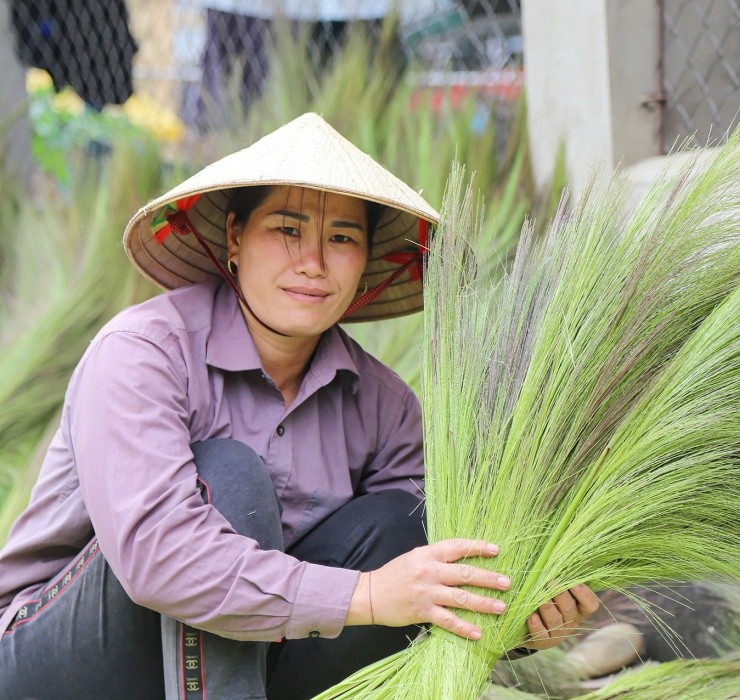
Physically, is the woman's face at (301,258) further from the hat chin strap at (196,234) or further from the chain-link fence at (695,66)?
the chain-link fence at (695,66)

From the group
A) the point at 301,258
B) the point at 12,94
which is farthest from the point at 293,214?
the point at 12,94

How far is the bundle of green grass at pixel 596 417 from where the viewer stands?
130 centimetres

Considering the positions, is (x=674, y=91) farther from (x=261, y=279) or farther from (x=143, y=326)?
(x=143, y=326)

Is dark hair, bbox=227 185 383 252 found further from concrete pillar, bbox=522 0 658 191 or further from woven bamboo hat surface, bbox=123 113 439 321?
concrete pillar, bbox=522 0 658 191

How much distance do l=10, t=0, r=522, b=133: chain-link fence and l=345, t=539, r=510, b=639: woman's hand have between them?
2.23m

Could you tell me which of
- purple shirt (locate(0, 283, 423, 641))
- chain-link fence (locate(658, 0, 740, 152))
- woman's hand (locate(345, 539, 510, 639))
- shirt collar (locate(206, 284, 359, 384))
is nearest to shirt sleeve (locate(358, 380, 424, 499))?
purple shirt (locate(0, 283, 423, 641))

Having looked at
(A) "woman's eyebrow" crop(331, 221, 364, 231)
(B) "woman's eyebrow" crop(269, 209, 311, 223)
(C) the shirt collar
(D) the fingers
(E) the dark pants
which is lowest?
(E) the dark pants

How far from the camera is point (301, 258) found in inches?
60.4

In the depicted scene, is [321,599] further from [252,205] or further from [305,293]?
[252,205]

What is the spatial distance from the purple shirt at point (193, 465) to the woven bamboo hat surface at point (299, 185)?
0.12 meters

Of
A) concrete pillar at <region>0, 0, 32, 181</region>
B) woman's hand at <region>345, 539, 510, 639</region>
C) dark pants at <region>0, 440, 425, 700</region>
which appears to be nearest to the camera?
woman's hand at <region>345, 539, 510, 639</region>

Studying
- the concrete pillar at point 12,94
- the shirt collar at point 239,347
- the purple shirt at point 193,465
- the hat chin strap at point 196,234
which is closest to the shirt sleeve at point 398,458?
the purple shirt at point 193,465

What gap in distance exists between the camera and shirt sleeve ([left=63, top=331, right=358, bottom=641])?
1.31 metres

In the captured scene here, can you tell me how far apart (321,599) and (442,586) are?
0.16 metres
